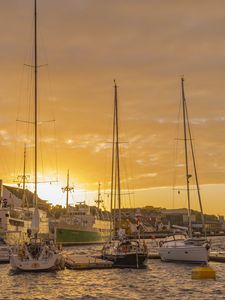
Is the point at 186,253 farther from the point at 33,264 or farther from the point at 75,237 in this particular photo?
the point at 75,237

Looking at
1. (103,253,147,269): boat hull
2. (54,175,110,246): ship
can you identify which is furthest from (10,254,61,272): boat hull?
(54,175,110,246): ship

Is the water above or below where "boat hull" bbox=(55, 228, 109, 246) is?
below

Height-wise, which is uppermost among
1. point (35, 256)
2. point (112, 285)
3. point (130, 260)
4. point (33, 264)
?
point (35, 256)

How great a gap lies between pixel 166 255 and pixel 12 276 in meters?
19.7

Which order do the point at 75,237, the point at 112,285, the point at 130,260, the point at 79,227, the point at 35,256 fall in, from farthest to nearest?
the point at 79,227 → the point at 75,237 → the point at 130,260 → the point at 35,256 → the point at 112,285

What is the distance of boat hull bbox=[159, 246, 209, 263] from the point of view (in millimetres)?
53156

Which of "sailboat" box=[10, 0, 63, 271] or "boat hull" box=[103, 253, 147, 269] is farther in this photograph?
"boat hull" box=[103, 253, 147, 269]

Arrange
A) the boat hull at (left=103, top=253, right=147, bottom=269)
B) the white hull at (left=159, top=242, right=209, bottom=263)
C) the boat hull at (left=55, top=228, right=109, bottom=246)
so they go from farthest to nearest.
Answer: the boat hull at (left=55, top=228, right=109, bottom=246) < the white hull at (left=159, top=242, right=209, bottom=263) < the boat hull at (left=103, top=253, right=147, bottom=269)

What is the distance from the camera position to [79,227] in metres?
122

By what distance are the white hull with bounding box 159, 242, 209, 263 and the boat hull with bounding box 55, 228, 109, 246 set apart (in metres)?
52.1

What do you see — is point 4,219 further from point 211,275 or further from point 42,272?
point 211,275

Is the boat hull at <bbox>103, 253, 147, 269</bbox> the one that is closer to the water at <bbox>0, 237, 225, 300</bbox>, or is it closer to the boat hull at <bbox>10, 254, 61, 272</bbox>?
the water at <bbox>0, 237, 225, 300</bbox>

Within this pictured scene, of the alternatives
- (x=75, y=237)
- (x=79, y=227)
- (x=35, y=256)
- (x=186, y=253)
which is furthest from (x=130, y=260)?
(x=79, y=227)

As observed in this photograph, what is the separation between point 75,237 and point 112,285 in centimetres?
7960
